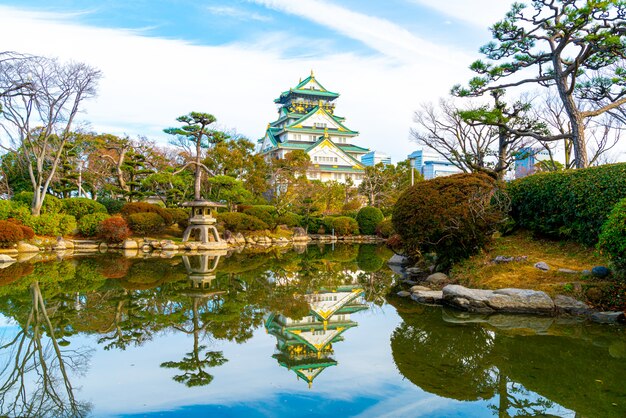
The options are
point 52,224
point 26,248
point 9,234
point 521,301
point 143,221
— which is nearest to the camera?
point 521,301

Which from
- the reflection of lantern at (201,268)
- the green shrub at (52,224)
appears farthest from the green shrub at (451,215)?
the green shrub at (52,224)

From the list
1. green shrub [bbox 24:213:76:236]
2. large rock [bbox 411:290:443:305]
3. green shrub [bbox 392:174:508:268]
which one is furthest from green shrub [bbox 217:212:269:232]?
large rock [bbox 411:290:443:305]

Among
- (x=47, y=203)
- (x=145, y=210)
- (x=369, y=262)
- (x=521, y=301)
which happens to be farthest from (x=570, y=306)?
(x=47, y=203)

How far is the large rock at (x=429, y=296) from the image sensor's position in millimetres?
8469

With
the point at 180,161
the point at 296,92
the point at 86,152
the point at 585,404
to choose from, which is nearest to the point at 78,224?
the point at 86,152

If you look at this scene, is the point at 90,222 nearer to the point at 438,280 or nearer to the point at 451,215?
the point at 438,280

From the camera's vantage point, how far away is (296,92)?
4781 cm

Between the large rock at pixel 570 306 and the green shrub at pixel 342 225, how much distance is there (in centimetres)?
2041

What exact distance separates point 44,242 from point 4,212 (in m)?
1.94

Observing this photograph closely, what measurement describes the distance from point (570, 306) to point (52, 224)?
59.3 feet

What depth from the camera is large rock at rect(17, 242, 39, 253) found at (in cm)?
1611

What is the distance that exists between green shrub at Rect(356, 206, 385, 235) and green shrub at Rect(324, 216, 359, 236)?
1.57 ft

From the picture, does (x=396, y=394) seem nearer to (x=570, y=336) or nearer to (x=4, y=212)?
(x=570, y=336)

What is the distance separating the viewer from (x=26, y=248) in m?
16.4
